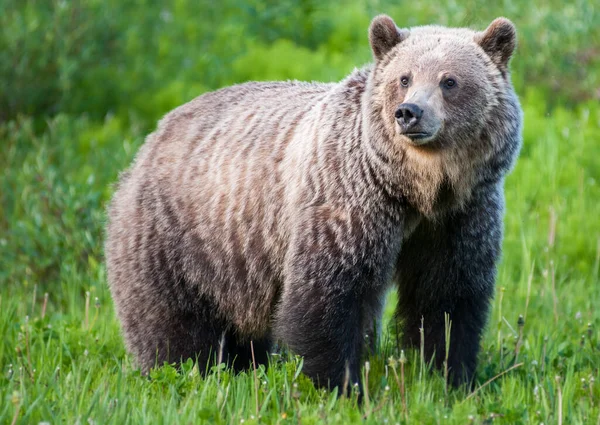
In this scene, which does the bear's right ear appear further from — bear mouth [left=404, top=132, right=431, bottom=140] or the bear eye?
bear mouth [left=404, top=132, right=431, bottom=140]

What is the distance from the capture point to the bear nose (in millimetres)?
4484

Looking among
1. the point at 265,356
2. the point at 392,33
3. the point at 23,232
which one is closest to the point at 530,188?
the point at 265,356

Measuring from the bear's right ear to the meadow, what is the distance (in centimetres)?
160

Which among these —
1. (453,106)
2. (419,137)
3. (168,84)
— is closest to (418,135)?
(419,137)

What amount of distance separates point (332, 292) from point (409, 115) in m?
0.98

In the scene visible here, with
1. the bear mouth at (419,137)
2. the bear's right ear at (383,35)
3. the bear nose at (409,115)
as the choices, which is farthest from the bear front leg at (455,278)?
the bear's right ear at (383,35)

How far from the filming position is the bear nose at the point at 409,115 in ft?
14.7

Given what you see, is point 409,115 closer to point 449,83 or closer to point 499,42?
point 449,83

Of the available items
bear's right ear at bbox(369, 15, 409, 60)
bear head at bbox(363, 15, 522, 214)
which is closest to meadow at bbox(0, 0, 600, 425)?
bear head at bbox(363, 15, 522, 214)

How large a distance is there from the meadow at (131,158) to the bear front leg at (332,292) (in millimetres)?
146

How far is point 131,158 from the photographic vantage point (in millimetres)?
9164

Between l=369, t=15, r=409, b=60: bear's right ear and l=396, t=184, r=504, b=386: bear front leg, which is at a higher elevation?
l=369, t=15, r=409, b=60: bear's right ear

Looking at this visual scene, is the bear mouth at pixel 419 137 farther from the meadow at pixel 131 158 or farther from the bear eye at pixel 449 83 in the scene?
the meadow at pixel 131 158

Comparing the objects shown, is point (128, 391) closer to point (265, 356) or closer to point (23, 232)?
point (265, 356)
